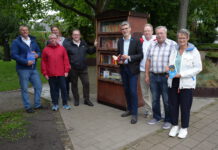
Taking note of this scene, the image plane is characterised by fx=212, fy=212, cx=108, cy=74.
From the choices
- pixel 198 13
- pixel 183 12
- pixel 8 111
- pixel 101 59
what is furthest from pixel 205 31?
pixel 8 111

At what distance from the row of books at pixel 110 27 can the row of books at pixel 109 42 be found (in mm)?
228

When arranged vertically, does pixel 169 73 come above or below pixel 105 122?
above

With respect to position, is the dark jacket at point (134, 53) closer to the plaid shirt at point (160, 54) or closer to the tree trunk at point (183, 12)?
the plaid shirt at point (160, 54)

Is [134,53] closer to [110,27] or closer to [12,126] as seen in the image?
[110,27]

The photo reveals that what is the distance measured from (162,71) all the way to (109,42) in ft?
6.60

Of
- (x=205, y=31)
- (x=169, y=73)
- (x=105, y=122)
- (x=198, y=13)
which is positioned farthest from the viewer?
(x=205, y=31)

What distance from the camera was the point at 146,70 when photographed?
4285 millimetres

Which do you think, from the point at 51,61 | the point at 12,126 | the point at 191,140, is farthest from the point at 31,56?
the point at 191,140

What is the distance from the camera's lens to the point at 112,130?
4.23 m

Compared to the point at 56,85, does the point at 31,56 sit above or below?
above

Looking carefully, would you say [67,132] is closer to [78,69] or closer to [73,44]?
[78,69]

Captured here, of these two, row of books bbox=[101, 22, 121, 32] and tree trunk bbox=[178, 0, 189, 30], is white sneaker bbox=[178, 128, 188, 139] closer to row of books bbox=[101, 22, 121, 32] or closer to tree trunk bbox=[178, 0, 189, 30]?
row of books bbox=[101, 22, 121, 32]

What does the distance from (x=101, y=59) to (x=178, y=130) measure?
2.77 m

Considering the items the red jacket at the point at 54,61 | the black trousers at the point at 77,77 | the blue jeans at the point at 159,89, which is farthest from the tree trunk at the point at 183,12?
the red jacket at the point at 54,61
